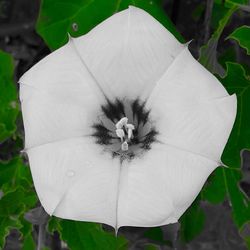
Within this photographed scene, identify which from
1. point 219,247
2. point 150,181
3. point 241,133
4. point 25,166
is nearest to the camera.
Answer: point 150,181

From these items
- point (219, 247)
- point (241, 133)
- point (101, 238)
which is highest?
point (241, 133)

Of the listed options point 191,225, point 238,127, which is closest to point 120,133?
point 238,127

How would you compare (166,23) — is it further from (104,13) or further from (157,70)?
(157,70)

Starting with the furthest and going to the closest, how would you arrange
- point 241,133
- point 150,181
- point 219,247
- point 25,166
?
point 219,247 < point 25,166 < point 241,133 < point 150,181

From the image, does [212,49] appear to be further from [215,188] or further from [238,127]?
[215,188]

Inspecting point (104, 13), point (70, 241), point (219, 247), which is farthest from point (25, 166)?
point (219, 247)

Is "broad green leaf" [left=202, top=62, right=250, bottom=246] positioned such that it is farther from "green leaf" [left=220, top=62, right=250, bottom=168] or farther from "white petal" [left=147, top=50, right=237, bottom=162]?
"white petal" [left=147, top=50, right=237, bottom=162]

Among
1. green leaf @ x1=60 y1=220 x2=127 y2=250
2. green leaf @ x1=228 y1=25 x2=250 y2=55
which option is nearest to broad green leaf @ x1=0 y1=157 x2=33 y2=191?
green leaf @ x1=60 y1=220 x2=127 y2=250
